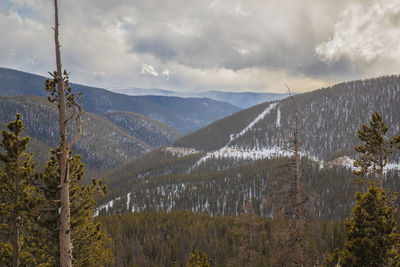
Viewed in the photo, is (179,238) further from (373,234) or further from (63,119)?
(63,119)

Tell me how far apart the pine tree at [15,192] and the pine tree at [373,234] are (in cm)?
1948

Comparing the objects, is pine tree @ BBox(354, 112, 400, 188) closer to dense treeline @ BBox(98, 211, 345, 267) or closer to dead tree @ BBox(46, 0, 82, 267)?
dead tree @ BBox(46, 0, 82, 267)

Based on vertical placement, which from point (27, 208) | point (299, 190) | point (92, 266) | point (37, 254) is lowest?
point (92, 266)

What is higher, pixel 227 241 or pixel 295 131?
pixel 295 131

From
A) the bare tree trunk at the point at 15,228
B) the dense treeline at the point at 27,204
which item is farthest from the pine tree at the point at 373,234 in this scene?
the bare tree trunk at the point at 15,228

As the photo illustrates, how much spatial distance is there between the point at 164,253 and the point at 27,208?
72502mm

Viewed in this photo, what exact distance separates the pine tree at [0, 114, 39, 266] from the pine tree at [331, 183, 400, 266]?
63.9 feet

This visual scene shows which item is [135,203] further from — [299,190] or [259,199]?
[299,190]

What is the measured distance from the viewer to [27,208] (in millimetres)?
14258

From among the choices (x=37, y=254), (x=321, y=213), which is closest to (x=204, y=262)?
(x=37, y=254)

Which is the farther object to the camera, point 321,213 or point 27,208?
point 321,213

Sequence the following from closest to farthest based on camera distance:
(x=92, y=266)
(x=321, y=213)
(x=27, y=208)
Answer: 1. (x=27, y=208)
2. (x=92, y=266)
3. (x=321, y=213)

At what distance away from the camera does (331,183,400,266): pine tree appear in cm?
1361

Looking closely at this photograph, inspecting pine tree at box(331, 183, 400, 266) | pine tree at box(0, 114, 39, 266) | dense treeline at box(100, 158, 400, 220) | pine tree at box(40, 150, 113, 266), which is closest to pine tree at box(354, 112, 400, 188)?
pine tree at box(331, 183, 400, 266)
